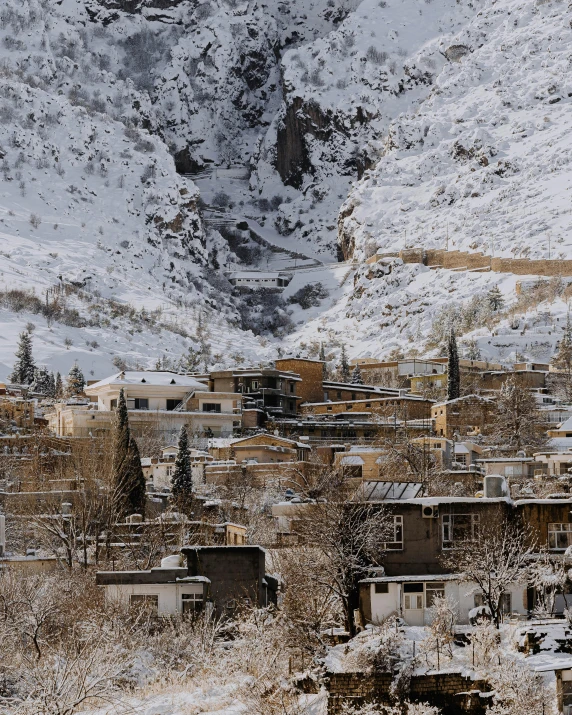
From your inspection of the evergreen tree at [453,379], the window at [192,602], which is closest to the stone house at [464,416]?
the evergreen tree at [453,379]

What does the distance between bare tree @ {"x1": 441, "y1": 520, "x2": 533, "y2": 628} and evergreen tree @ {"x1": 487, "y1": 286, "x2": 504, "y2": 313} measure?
94.7 metres

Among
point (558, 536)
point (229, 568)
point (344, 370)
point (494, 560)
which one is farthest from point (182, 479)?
point (344, 370)

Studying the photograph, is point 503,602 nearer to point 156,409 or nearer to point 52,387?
point 156,409

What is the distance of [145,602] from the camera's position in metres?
34.6

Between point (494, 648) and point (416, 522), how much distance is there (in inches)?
207

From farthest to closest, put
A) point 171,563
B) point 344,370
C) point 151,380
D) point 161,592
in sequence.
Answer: point 344,370 < point 151,380 < point 171,563 < point 161,592

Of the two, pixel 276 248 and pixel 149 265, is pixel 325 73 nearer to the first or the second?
pixel 276 248

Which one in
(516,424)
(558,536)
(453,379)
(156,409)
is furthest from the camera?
(453,379)

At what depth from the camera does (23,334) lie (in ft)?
364

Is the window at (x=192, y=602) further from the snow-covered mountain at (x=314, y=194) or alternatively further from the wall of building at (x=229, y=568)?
the snow-covered mountain at (x=314, y=194)

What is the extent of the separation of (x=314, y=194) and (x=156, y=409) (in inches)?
4793

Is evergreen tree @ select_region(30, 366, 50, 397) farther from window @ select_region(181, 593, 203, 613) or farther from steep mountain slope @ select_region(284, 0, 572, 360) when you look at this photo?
window @ select_region(181, 593, 203, 613)

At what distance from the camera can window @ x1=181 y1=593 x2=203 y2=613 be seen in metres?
34.4

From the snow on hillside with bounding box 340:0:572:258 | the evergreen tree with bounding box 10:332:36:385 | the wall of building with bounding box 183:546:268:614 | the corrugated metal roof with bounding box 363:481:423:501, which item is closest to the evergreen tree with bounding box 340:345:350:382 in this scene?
the evergreen tree with bounding box 10:332:36:385
